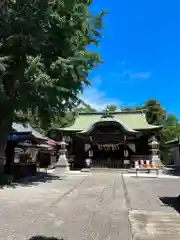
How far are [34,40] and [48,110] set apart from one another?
3.46 meters

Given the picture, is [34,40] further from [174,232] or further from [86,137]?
[86,137]

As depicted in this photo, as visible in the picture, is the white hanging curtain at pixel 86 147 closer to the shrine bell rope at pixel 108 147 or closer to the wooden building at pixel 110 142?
the wooden building at pixel 110 142

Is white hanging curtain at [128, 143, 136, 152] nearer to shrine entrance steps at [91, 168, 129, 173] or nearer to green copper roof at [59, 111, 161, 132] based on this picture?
green copper roof at [59, 111, 161, 132]

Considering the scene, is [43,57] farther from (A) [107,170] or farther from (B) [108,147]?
(B) [108,147]

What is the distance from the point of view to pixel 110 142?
23.4m

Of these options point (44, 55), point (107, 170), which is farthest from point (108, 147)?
point (44, 55)

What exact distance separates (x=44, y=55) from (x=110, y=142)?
47.8ft

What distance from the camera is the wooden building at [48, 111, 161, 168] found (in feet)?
75.0

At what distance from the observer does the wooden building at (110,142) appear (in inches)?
901

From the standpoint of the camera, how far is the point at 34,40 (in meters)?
8.98

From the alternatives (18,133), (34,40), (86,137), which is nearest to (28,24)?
(34,40)

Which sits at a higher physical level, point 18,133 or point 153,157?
point 18,133

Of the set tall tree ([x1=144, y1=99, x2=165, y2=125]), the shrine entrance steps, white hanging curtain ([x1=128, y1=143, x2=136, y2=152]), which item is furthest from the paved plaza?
tall tree ([x1=144, y1=99, x2=165, y2=125])

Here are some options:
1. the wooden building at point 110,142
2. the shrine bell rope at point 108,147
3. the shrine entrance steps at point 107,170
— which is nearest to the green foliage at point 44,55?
the shrine entrance steps at point 107,170
